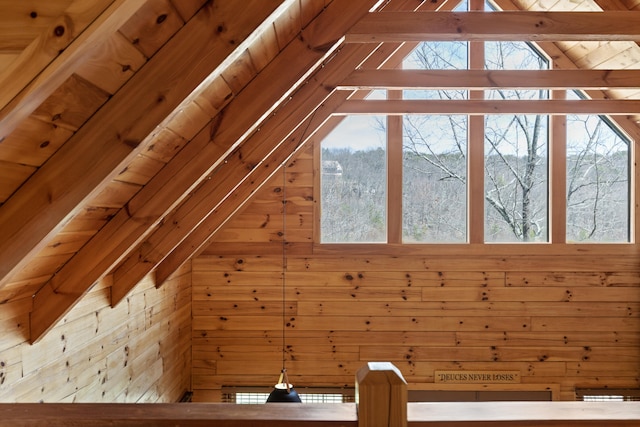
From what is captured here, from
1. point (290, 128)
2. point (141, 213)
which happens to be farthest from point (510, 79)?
point (141, 213)

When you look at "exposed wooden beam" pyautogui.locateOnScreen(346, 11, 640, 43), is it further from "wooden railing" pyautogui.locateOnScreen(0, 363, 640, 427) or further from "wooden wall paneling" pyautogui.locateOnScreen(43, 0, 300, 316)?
"wooden railing" pyautogui.locateOnScreen(0, 363, 640, 427)

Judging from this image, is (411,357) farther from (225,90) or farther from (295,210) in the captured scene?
(225,90)

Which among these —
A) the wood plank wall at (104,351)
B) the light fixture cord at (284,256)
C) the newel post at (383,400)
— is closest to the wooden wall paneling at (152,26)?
the newel post at (383,400)

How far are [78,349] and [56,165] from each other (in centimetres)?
148

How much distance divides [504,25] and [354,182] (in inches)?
103

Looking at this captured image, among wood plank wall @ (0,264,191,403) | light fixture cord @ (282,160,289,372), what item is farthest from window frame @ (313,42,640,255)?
wood plank wall @ (0,264,191,403)

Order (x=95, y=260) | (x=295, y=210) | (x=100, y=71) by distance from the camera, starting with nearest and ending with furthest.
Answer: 1. (x=100, y=71)
2. (x=95, y=260)
3. (x=295, y=210)

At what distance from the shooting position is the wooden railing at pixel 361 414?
88 centimetres

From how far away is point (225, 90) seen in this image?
192 cm

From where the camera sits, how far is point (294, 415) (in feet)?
3.00

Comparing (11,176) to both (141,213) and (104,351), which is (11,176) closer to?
(141,213)

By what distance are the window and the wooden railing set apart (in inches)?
145

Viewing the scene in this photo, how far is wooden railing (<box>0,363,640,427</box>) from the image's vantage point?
0.88 m

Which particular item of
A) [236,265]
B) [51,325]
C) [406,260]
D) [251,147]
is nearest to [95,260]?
[51,325]
